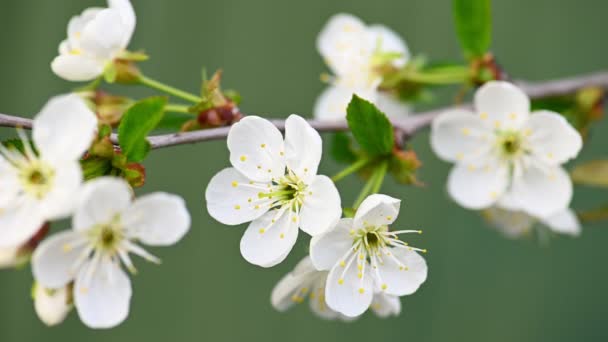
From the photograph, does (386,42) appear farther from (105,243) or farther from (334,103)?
(105,243)

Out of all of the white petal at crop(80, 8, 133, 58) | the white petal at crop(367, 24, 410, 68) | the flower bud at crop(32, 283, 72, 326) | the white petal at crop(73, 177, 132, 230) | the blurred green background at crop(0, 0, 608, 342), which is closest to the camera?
the white petal at crop(73, 177, 132, 230)

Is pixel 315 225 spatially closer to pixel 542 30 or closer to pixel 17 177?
pixel 17 177

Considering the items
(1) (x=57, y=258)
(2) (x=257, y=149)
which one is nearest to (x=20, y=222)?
(1) (x=57, y=258)

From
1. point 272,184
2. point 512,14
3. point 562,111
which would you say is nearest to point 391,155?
point 272,184

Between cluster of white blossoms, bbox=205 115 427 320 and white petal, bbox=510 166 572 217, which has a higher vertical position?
cluster of white blossoms, bbox=205 115 427 320

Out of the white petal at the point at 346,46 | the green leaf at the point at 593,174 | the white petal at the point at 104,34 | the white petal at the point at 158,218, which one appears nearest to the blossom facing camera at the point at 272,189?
the white petal at the point at 158,218

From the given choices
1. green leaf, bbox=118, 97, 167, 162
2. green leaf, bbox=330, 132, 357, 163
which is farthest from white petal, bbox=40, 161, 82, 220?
green leaf, bbox=330, 132, 357, 163

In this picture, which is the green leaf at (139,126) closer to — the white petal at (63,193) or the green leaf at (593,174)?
the white petal at (63,193)

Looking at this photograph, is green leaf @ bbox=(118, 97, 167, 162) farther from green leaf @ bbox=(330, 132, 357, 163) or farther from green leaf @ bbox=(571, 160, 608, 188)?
green leaf @ bbox=(571, 160, 608, 188)
